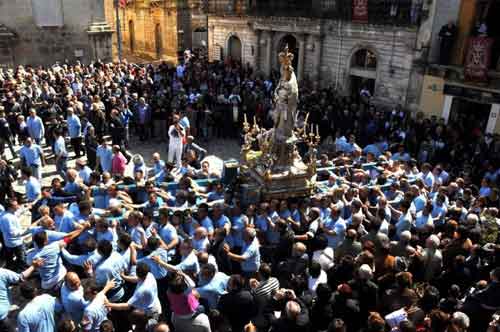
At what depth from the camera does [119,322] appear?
6254 mm

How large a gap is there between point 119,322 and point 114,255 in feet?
3.10

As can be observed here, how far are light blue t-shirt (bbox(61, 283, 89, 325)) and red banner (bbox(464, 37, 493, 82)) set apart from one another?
15527 mm

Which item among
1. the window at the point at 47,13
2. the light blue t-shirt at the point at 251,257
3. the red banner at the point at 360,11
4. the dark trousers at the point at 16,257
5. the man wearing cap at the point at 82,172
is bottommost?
the dark trousers at the point at 16,257

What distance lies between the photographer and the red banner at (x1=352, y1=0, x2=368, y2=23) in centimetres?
1938

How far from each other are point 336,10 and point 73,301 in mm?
19134

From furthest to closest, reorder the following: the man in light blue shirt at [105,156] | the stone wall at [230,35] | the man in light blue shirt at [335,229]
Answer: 1. the stone wall at [230,35]
2. the man in light blue shirt at [105,156]
3. the man in light blue shirt at [335,229]

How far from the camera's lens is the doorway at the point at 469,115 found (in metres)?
16.2

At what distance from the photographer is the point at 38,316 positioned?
535 centimetres

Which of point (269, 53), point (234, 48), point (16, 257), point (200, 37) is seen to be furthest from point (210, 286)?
point (200, 37)

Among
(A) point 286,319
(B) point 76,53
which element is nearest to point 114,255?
(A) point 286,319

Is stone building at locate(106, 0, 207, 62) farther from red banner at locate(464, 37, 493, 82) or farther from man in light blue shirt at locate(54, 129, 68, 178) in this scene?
man in light blue shirt at locate(54, 129, 68, 178)

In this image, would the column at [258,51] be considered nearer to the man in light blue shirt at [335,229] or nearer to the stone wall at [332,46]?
the stone wall at [332,46]

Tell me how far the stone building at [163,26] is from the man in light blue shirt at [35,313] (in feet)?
91.5

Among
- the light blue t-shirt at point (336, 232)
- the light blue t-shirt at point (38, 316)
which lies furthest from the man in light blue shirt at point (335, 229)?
the light blue t-shirt at point (38, 316)
